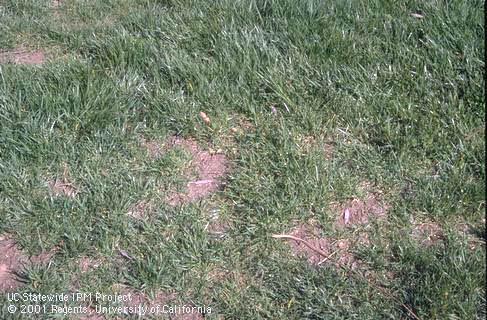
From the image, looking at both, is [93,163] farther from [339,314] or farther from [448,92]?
[448,92]

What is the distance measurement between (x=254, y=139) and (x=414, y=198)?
2.93 ft

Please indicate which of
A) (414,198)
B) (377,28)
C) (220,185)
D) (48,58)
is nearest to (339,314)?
(414,198)

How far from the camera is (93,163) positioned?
3773mm

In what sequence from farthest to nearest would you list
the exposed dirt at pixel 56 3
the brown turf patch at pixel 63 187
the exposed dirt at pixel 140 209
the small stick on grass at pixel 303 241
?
the exposed dirt at pixel 56 3 < the brown turf patch at pixel 63 187 < the exposed dirt at pixel 140 209 < the small stick on grass at pixel 303 241

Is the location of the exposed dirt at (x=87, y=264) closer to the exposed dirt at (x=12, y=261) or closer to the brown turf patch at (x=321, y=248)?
the exposed dirt at (x=12, y=261)

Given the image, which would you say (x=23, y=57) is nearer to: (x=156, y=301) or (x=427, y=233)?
(x=156, y=301)

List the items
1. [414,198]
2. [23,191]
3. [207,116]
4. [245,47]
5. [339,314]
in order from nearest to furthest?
[339,314] < [414,198] < [23,191] < [207,116] < [245,47]

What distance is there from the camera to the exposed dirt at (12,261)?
334 centimetres

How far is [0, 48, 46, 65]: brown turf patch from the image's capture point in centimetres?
464

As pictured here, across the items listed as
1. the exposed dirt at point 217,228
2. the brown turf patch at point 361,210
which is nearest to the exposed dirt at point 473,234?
the brown turf patch at point 361,210

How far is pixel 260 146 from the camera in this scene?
379 cm

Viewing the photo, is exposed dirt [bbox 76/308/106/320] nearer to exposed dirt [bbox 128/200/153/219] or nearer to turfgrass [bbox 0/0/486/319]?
turfgrass [bbox 0/0/486/319]

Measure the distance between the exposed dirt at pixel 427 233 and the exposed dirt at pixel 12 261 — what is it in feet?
5.39

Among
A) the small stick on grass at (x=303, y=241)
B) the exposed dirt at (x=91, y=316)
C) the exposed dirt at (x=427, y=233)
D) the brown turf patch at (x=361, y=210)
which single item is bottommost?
the exposed dirt at (x=91, y=316)
